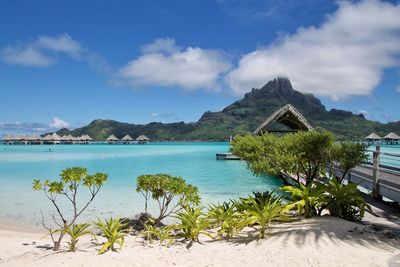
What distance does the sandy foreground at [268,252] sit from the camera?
496 centimetres

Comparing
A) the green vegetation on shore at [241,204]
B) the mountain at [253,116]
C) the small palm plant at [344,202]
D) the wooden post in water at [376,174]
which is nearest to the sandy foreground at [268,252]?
the green vegetation on shore at [241,204]

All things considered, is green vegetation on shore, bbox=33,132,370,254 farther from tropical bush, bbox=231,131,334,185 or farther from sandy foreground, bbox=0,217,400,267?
sandy foreground, bbox=0,217,400,267

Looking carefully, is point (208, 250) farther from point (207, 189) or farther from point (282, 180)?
point (282, 180)

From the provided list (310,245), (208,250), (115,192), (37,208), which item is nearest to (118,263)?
(208,250)

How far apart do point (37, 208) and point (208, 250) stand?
9607 mm

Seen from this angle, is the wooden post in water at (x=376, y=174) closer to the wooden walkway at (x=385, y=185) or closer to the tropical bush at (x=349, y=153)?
the wooden walkway at (x=385, y=185)

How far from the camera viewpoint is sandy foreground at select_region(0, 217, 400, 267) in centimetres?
496

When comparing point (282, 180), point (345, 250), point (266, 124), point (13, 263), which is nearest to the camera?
point (345, 250)

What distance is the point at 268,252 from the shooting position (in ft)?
17.6

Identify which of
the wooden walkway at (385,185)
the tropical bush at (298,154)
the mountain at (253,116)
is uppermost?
the mountain at (253,116)

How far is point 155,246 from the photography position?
20.5 feet

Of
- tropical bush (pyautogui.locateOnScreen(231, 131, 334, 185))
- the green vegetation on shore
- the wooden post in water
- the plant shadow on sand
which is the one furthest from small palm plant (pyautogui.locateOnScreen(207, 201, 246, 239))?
the wooden post in water

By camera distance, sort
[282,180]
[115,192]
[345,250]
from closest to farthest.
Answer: [345,250] → [115,192] → [282,180]

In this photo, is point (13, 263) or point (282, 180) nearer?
point (13, 263)
